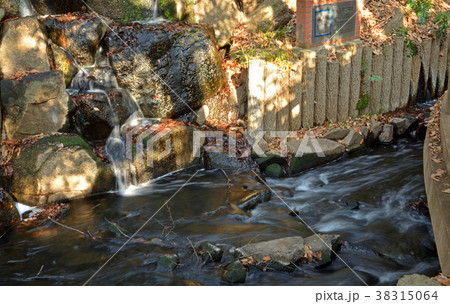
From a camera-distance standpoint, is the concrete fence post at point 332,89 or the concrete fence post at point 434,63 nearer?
the concrete fence post at point 332,89

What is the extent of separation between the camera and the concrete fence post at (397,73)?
1097 centimetres

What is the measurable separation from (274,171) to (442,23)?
5919 mm

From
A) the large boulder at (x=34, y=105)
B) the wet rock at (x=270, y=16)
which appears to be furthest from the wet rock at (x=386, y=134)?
the large boulder at (x=34, y=105)

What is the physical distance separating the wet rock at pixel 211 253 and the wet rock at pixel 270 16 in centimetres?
639

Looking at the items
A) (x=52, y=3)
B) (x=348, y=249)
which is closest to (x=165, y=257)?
(x=348, y=249)

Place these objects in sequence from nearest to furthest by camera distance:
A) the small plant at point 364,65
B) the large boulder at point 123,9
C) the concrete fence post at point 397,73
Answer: the small plant at point 364,65
the large boulder at point 123,9
the concrete fence post at point 397,73

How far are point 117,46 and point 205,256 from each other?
534 centimetres

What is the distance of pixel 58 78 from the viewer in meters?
8.90

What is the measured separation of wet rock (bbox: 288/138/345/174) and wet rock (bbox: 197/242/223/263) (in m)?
3.45

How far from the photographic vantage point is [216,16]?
36.6 ft

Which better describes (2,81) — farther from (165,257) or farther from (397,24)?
(397,24)

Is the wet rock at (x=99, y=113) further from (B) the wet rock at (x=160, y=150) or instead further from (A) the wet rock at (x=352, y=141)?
(A) the wet rock at (x=352, y=141)

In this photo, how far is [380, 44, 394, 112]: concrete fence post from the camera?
35.6 feet

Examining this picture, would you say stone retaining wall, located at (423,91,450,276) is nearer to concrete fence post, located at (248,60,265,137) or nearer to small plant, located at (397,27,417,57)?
concrete fence post, located at (248,60,265,137)
